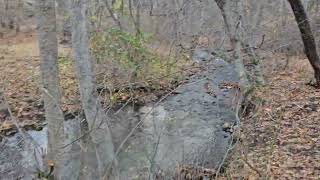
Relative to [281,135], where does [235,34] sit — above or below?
above

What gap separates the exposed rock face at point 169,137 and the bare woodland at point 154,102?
4 centimetres

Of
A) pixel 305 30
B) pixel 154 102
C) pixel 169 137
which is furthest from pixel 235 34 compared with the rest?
pixel 169 137

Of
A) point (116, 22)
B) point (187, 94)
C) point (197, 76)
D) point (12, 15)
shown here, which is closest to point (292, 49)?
point (197, 76)

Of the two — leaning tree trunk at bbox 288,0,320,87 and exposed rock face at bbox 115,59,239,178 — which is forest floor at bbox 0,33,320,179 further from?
leaning tree trunk at bbox 288,0,320,87

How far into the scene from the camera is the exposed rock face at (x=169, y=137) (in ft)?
33.2

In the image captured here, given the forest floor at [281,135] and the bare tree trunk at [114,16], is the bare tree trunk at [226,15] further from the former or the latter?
the bare tree trunk at [114,16]

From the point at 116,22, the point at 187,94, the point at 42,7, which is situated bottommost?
the point at 187,94

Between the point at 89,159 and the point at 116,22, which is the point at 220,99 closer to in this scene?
the point at 116,22

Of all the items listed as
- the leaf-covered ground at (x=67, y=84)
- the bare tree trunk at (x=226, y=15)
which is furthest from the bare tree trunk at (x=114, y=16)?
the bare tree trunk at (x=226, y=15)

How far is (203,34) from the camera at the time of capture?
2912 centimetres

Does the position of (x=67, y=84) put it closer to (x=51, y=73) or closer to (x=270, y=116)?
(x=270, y=116)

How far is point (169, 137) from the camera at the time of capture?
41.5 feet

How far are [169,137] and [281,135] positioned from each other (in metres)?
2.93

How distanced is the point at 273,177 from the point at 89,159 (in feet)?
12.2
